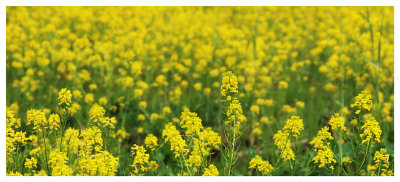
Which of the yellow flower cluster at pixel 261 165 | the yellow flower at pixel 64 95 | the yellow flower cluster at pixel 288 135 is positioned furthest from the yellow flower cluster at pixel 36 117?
the yellow flower cluster at pixel 288 135

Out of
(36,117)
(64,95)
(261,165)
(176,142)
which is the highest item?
(64,95)

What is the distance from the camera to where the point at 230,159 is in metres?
2.27

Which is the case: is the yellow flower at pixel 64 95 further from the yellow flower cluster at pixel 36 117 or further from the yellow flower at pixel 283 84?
the yellow flower at pixel 283 84

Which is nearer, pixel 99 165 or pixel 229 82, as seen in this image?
pixel 99 165

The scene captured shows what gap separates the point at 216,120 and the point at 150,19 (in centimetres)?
252

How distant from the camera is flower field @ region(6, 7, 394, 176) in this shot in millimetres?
2402

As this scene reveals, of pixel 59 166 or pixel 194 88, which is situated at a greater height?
pixel 194 88

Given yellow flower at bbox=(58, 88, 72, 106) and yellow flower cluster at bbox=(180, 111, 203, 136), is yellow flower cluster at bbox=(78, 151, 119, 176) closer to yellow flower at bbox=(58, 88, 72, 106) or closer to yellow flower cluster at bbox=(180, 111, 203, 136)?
yellow flower at bbox=(58, 88, 72, 106)

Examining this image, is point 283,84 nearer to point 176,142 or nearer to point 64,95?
point 176,142

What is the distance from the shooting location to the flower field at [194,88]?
7.88ft

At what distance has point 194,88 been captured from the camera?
4.37 meters

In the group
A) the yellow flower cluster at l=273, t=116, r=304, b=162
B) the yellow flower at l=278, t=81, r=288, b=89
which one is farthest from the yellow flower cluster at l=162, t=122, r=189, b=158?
the yellow flower at l=278, t=81, r=288, b=89

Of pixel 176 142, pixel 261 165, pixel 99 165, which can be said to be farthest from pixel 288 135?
pixel 99 165

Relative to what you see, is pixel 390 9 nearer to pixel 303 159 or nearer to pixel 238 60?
pixel 238 60
